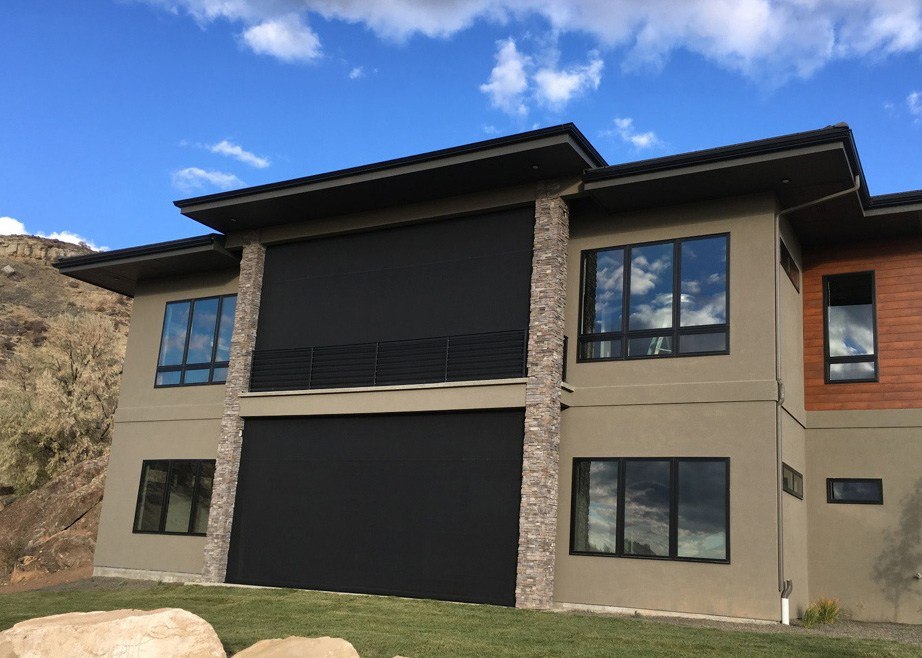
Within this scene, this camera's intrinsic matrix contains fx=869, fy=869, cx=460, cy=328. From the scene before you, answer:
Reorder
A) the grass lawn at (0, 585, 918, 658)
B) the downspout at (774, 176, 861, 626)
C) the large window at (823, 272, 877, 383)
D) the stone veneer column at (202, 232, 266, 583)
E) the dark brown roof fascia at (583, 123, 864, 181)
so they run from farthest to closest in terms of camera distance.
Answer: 1. the stone veneer column at (202, 232, 266, 583)
2. the large window at (823, 272, 877, 383)
3. the downspout at (774, 176, 861, 626)
4. the dark brown roof fascia at (583, 123, 864, 181)
5. the grass lawn at (0, 585, 918, 658)

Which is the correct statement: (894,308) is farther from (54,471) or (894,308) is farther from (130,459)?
(54,471)

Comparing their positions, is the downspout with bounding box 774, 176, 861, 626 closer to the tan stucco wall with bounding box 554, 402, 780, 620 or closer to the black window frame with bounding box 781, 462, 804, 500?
the tan stucco wall with bounding box 554, 402, 780, 620

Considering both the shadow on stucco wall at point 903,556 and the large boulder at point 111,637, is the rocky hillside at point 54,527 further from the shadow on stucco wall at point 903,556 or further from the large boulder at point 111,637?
the shadow on stucco wall at point 903,556


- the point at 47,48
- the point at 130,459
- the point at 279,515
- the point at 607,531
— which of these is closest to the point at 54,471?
the point at 130,459

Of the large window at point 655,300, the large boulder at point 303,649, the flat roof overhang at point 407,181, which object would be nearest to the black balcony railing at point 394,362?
the large window at point 655,300

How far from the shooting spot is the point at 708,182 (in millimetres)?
13531

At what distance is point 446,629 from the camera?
1101cm

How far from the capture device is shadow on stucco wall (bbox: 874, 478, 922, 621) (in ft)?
45.1

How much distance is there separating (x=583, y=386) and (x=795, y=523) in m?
3.98

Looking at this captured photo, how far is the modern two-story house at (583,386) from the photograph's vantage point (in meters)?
13.1

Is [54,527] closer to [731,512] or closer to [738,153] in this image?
[731,512]

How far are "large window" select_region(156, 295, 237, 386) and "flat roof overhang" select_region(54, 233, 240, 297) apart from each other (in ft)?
2.56

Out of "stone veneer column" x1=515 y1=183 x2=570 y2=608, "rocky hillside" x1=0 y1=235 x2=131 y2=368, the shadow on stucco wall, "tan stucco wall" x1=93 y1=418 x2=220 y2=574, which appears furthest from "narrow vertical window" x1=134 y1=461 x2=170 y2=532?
"rocky hillside" x1=0 y1=235 x2=131 y2=368

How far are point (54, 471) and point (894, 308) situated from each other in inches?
1043
